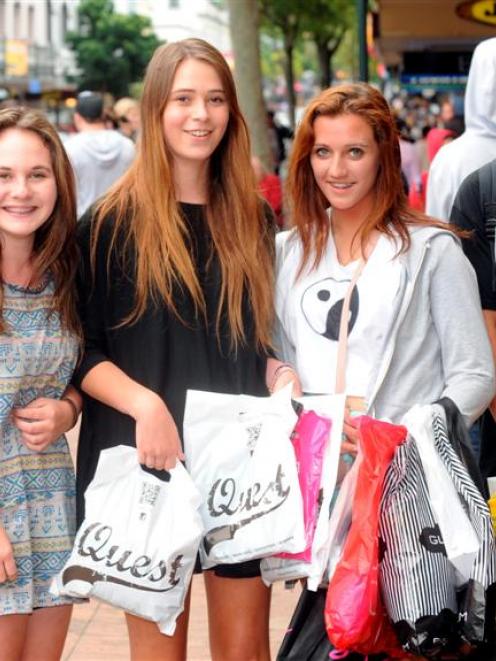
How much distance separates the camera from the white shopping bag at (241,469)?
3.20m

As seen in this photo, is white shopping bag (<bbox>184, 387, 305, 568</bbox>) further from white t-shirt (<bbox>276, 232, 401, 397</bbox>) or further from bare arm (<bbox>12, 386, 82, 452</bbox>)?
bare arm (<bbox>12, 386, 82, 452</bbox>)

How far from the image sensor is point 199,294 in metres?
3.41

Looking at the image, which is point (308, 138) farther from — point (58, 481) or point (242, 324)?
point (58, 481)

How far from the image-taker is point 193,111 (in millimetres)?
3391

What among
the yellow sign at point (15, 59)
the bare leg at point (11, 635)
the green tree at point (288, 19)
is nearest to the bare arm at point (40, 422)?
the bare leg at point (11, 635)

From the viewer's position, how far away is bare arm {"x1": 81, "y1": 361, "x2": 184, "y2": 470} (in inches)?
127

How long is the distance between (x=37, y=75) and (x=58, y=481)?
7531cm

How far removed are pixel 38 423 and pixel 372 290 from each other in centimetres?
93

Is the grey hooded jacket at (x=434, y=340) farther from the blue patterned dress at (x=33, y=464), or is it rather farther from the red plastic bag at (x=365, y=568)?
the blue patterned dress at (x=33, y=464)

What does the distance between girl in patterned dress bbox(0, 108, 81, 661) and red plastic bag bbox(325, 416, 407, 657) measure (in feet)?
2.45

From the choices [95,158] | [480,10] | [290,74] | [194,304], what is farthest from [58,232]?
[290,74]

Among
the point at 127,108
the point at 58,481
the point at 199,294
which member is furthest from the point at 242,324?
the point at 127,108

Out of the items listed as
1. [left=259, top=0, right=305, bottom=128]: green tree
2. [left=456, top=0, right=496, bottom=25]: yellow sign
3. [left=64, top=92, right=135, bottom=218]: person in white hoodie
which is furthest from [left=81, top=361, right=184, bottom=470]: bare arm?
[left=259, top=0, right=305, bottom=128]: green tree

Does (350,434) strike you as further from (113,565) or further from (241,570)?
(113,565)
